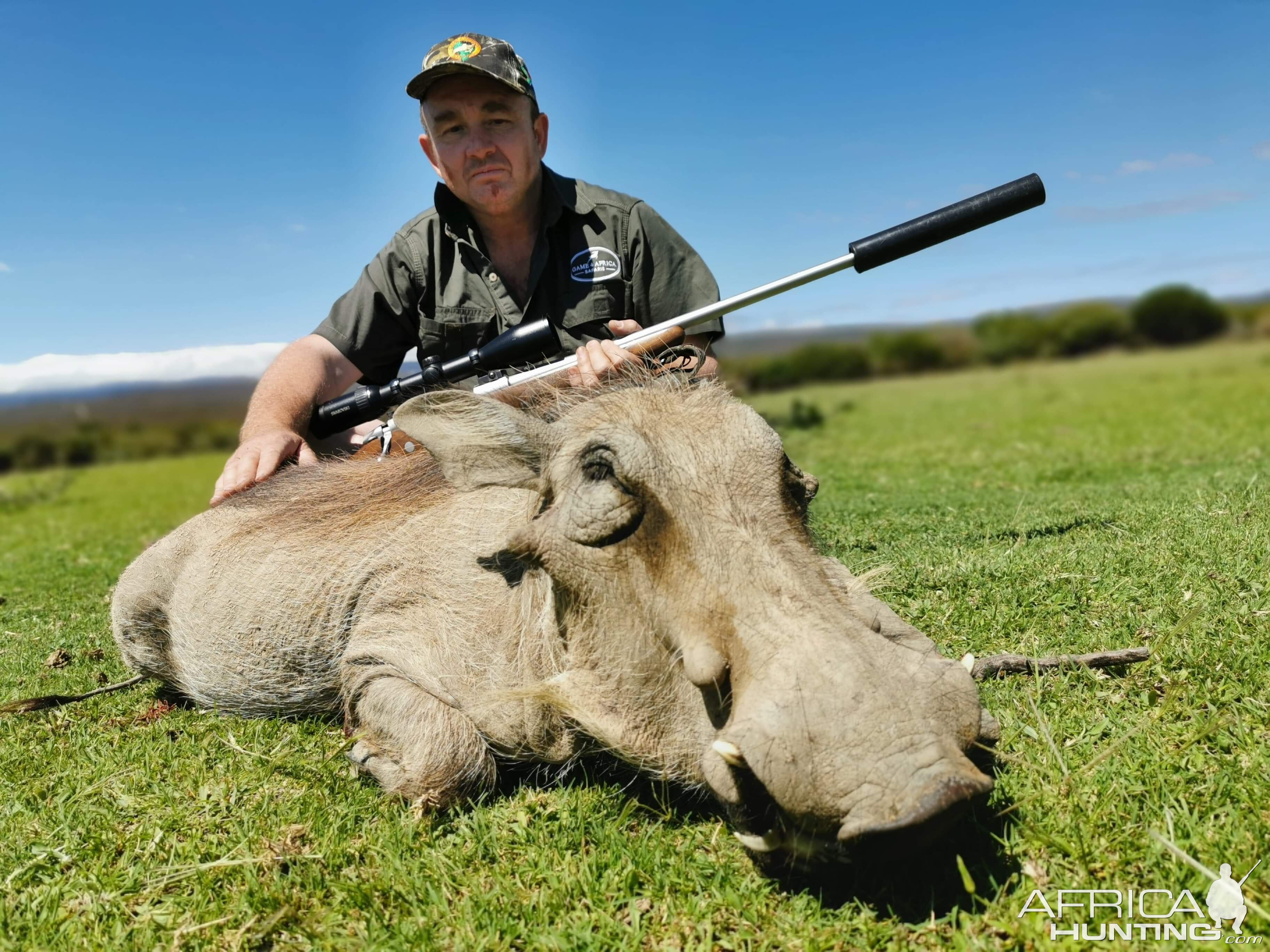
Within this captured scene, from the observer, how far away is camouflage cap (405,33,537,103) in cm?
420

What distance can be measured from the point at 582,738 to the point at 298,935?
0.84 meters

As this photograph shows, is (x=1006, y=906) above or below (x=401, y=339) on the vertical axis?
below

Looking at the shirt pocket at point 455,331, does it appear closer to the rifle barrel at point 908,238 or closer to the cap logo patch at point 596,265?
the cap logo patch at point 596,265

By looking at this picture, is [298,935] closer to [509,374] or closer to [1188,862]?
[1188,862]

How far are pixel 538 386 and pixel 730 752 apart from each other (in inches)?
64.7

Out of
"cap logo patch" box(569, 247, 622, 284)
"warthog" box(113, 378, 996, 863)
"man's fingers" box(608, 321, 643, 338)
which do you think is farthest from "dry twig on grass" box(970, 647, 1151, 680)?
"cap logo patch" box(569, 247, 622, 284)

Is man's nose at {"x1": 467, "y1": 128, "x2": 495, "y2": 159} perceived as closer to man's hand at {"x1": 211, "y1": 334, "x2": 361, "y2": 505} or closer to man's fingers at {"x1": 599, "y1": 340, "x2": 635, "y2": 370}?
man's hand at {"x1": 211, "y1": 334, "x2": 361, "y2": 505}

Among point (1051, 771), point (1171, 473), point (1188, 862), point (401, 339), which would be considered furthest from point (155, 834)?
point (1171, 473)

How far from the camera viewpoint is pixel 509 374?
3.80 metres

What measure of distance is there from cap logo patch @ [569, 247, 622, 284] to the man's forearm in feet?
4.38

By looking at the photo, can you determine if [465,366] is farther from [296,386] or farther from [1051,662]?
[1051,662]

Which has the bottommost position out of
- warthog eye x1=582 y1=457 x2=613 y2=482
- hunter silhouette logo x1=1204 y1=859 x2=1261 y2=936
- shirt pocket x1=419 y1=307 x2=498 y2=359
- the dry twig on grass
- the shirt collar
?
hunter silhouette logo x1=1204 y1=859 x2=1261 y2=936

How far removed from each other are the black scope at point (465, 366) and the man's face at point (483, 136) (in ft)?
2.30

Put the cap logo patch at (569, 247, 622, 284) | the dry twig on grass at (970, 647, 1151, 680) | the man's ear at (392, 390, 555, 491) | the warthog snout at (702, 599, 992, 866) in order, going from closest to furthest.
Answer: the warthog snout at (702, 599, 992, 866) → the man's ear at (392, 390, 555, 491) → the dry twig on grass at (970, 647, 1151, 680) → the cap logo patch at (569, 247, 622, 284)
